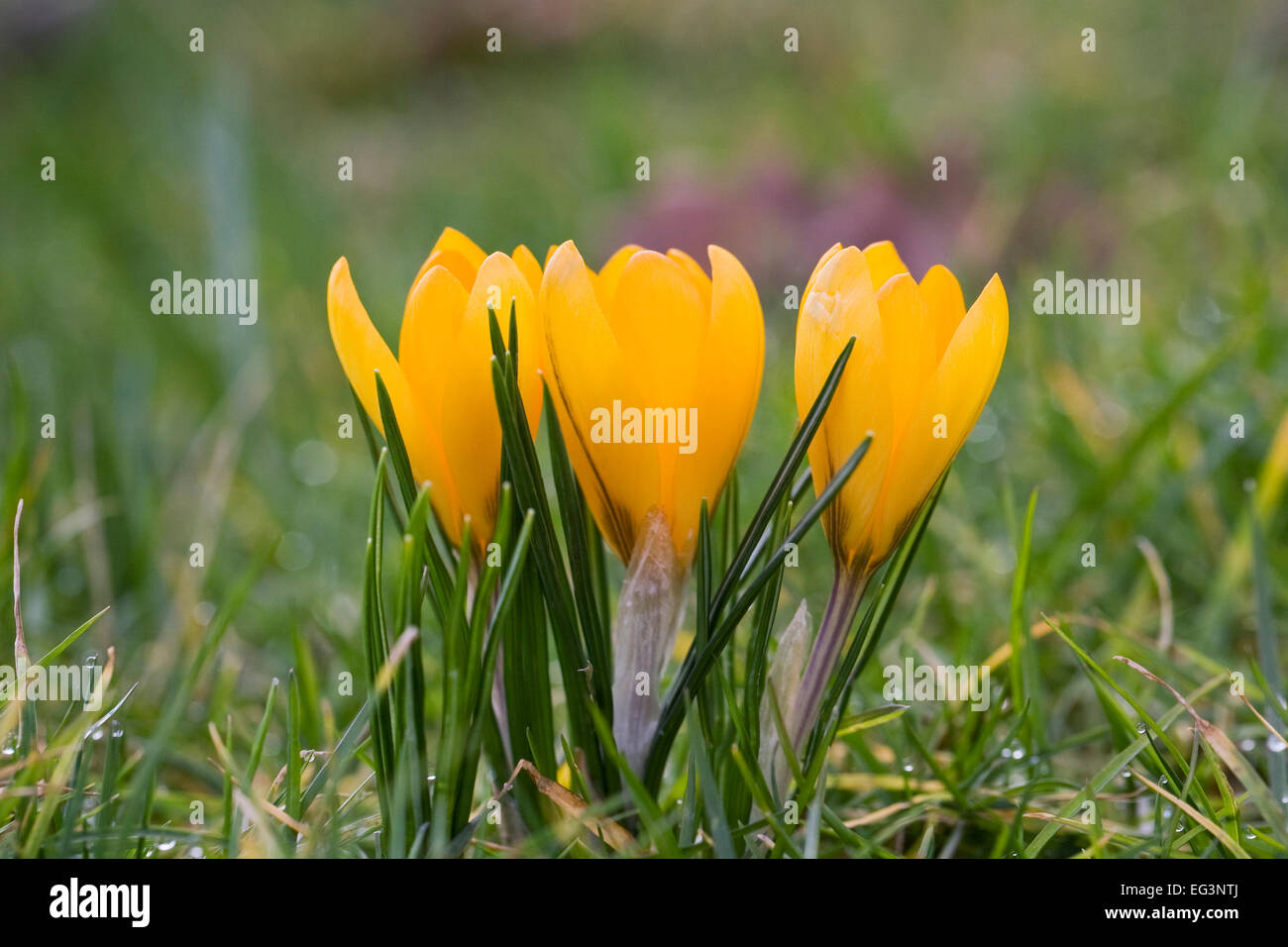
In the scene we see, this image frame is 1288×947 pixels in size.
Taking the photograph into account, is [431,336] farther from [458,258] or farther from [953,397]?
[953,397]

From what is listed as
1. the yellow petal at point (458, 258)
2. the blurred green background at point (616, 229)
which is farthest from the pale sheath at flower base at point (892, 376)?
the blurred green background at point (616, 229)

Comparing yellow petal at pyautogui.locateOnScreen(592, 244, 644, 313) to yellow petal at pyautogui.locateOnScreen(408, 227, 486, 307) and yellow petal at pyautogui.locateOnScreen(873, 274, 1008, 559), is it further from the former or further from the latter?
yellow petal at pyautogui.locateOnScreen(873, 274, 1008, 559)

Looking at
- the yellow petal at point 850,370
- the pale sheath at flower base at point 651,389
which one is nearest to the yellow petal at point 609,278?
the pale sheath at flower base at point 651,389

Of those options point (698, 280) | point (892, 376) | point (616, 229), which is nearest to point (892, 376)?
point (892, 376)

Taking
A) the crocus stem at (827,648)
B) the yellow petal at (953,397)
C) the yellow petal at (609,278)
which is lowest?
the crocus stem at (827,648)

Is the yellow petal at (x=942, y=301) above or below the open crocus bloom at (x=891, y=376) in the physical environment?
above

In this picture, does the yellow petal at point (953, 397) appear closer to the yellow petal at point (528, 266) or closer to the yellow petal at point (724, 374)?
the yellow petal at point (724, 374)

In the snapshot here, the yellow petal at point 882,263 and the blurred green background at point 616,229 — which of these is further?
the blurred green background at point 616,229
